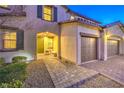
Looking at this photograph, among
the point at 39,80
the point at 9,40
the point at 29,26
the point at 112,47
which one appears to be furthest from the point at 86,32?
the point at 112,47

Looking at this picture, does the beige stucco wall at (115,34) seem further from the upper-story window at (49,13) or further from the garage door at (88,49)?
the upper-story window at (49,13)

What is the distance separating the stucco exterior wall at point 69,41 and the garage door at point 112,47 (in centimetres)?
585

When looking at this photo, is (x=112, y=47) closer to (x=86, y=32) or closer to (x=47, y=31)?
(x=86, y=32)

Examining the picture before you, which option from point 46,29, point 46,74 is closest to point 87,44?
point 46,29

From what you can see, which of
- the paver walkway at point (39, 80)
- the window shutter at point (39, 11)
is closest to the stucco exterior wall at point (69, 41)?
the window shutter at point (39, 11)

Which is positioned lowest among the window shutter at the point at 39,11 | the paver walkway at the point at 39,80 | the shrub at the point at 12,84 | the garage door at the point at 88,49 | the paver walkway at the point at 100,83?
the paver walkway at the point at 100,83

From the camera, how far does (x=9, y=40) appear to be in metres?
8.40

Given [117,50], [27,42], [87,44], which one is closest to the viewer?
[27,42]

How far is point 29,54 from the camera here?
31.2ft

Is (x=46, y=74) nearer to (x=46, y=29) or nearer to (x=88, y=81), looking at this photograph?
(x=88, y=81)

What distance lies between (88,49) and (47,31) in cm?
375

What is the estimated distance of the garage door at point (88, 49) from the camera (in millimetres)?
10094

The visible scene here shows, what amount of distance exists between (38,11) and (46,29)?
1564 millimetres

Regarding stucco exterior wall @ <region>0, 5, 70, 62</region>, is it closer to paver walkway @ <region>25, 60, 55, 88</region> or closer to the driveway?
paver walkway @ <region>25, 60, 55, 88</region>
